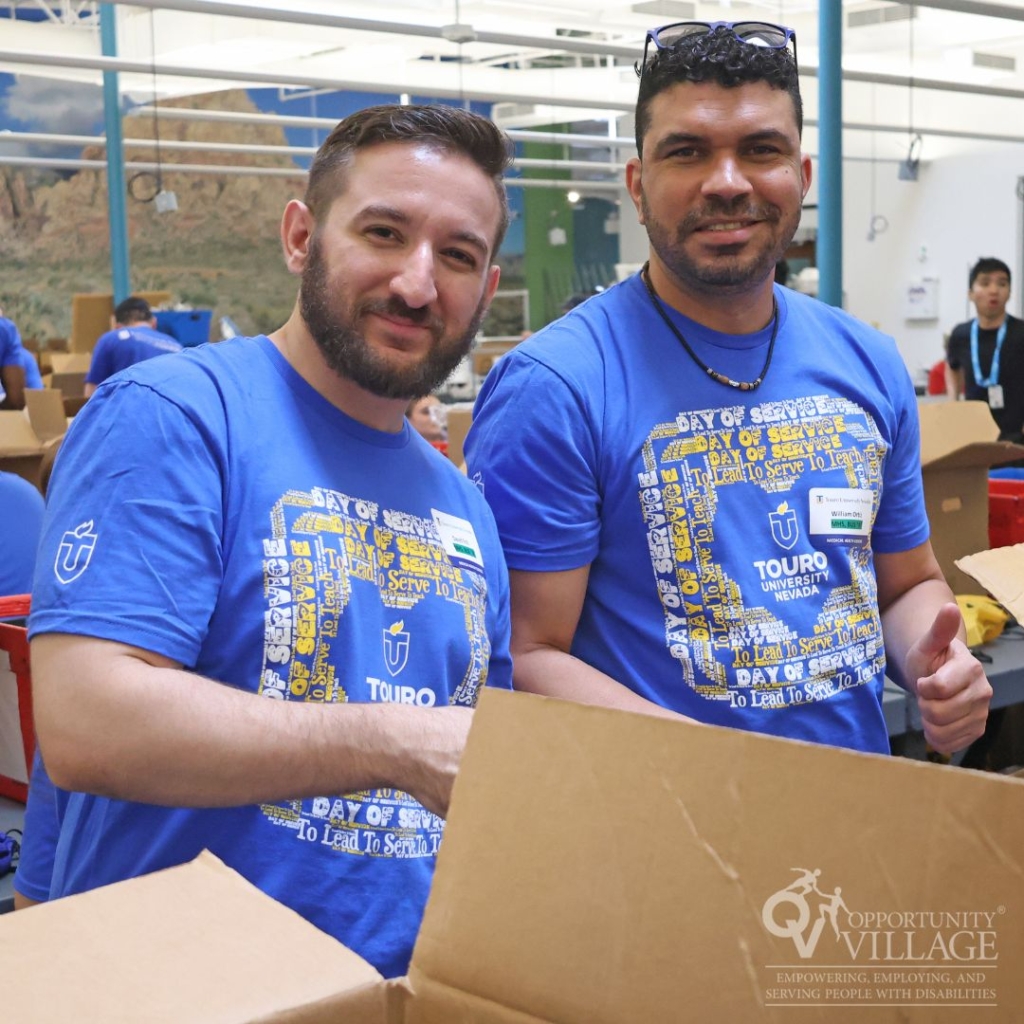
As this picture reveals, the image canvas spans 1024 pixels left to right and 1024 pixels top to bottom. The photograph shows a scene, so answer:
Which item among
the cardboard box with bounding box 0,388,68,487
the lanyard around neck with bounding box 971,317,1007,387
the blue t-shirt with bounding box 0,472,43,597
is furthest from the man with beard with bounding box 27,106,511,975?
the lanyard around neck with bounding box 971,317,1007,387

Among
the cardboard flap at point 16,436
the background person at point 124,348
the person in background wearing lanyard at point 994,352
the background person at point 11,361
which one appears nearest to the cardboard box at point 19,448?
the cardboard flap at point 16,436

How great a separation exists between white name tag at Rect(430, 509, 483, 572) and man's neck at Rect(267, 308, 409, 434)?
0.35ft

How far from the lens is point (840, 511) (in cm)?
156

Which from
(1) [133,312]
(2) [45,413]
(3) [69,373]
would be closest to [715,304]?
(2) [45,413]

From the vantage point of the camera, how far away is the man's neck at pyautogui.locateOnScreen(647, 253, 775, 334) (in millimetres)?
1596

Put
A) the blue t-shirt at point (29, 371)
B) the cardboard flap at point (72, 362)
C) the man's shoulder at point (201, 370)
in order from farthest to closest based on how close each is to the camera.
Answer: the cardboard flap at point (72, 362) → the blue t-shirt at point (29, 371) → the man's shoulder at point (201, 370)

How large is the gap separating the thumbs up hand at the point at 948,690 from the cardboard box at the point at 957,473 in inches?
60.2

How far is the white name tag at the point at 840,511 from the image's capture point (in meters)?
1.54

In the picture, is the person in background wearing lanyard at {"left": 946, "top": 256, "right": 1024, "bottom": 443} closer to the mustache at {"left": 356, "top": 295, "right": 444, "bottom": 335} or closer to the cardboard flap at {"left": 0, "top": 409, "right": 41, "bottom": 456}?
the cardboard flap at {"left": 0, "top": 409, "right": 41, "bottom": 456}

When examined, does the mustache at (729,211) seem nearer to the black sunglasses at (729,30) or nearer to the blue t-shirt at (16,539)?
the black sunglasses at (729,30)

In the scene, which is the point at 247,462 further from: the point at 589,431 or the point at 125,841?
the point at 589,431

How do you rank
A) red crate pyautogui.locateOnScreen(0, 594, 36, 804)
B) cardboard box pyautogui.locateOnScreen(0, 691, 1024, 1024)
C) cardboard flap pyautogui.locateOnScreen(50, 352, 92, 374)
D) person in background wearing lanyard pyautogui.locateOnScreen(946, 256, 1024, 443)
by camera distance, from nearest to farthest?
1. cardboard box pyautogui.locateOnScreen(0, 691, 1024, 1024)
2. red crate pyautogui.locateOnScreen(0, 594, 36, 804)
3. person in background wearing lanyard pyautogui.locateOnScreen(946, 256, 1024, 443)
4. cardboard flap pyautogui.locateOnScreen(50, 352, 92, 374)

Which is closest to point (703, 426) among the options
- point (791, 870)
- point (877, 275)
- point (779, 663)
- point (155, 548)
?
point (779, 663)

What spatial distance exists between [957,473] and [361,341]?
2152 millimetres
